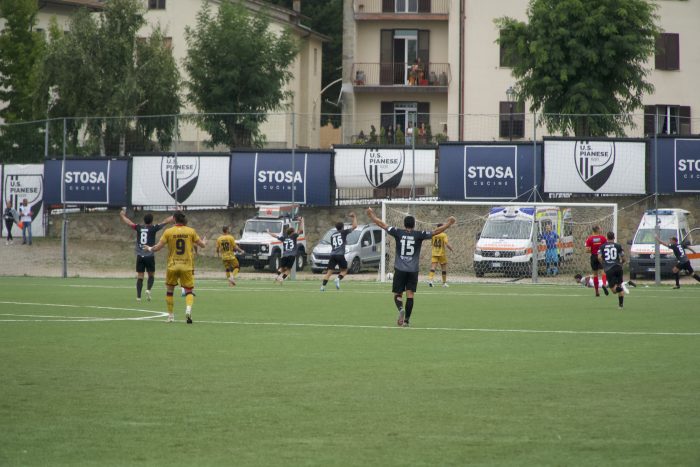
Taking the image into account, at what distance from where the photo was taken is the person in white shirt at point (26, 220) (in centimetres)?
4447

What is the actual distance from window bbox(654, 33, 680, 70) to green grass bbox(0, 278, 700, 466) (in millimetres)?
39363

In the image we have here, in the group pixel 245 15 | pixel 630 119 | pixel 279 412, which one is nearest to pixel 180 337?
pixel 279 412

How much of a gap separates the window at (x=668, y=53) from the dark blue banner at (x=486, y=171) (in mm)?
21657

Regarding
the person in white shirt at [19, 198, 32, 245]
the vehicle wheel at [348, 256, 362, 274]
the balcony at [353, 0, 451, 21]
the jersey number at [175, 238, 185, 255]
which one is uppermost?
the balcony at [353, 0, 451, 21]

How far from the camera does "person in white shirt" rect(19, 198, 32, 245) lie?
44.5 m

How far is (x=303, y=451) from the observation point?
8992 millimetres

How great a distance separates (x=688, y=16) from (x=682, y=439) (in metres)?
53.3

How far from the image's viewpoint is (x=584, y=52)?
47.1 metres

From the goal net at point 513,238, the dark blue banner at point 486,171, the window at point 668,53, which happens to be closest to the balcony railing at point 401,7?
the window at point 668,53

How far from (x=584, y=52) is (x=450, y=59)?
1394cm

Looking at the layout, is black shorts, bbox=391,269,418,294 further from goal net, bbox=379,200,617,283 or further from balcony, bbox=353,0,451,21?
balcony, bbox=353,0,451,21

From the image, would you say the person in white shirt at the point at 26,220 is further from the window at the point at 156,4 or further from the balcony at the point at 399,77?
the window at the point at 156,4

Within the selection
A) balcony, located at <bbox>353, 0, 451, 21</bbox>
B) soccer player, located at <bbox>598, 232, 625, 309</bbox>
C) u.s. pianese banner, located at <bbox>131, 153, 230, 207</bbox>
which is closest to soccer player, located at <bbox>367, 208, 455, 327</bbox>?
soccer player, located at <bbox>598, 232, 625, 309</bbox>

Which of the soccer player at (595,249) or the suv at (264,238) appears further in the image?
the suv at (264,238)
